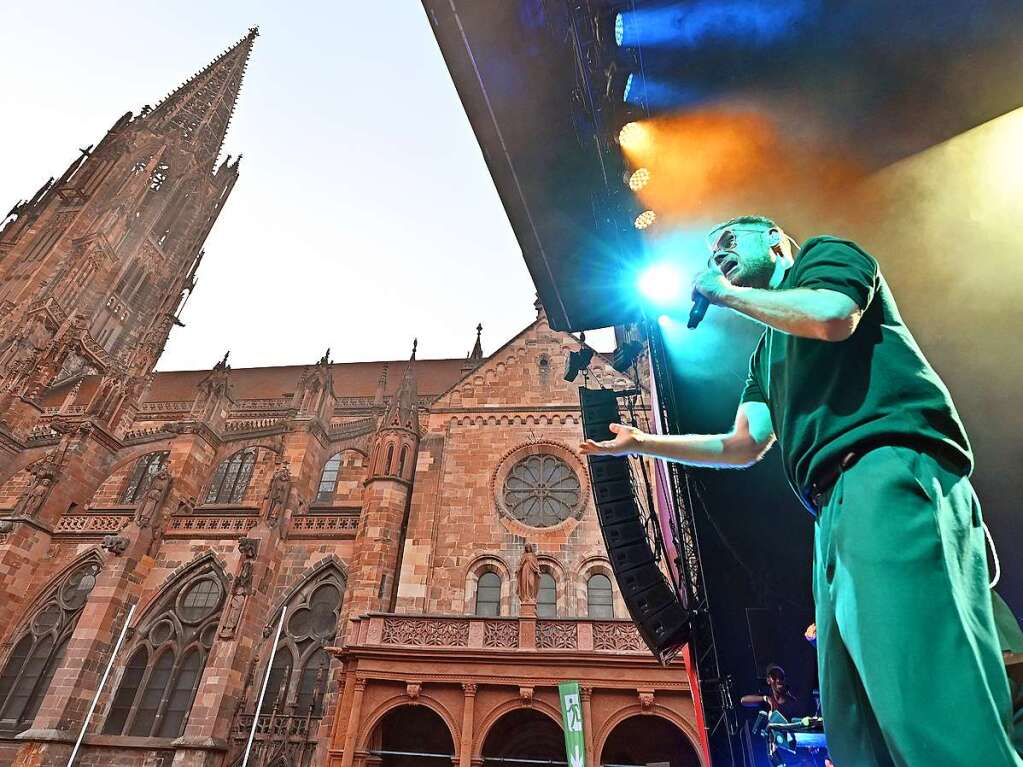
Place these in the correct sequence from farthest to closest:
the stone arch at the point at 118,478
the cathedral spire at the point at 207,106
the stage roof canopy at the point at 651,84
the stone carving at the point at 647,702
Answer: the cathedral spire at the point at 207,106 → the stone arch at the point at 118,478 → the stone carving at the point at 647,702 → the stage roof canopy at the point at 651,84

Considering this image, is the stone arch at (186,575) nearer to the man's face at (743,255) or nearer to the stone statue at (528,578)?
the stone statue at (528,578)

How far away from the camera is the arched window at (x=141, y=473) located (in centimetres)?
2188

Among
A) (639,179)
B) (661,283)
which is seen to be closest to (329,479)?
(661,283)

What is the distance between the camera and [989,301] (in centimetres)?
227

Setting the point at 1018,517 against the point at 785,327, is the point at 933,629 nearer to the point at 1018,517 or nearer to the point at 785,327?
the point at 785,327

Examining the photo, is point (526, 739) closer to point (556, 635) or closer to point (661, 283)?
point (556, 635)

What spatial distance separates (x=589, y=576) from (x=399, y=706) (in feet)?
17.7

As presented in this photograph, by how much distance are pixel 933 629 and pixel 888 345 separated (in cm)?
56

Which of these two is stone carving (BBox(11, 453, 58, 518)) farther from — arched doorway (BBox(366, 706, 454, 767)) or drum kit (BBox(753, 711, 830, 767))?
drum kit (BBox(753, 711, 830, 767))

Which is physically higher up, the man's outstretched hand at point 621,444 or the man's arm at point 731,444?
the man's outstretched hand at point 621,444

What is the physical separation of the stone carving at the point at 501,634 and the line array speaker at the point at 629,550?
5921 millimetres

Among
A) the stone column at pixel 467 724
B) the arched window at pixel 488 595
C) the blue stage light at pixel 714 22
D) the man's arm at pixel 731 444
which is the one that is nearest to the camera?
the man's arm at pixel 731 444

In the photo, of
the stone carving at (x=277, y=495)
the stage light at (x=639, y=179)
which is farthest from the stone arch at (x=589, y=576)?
the stage light at (x=639, y=179)

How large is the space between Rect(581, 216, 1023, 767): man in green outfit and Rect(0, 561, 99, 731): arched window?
20.6 metres
